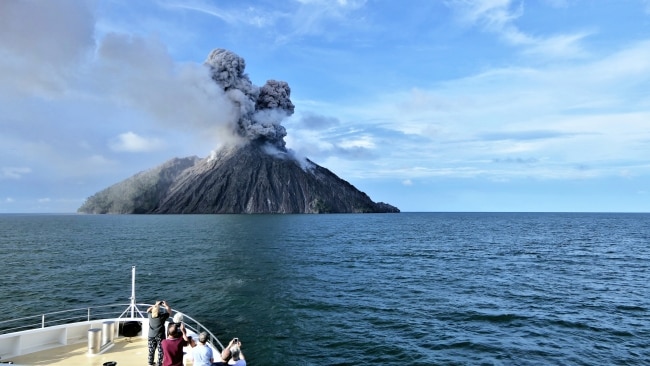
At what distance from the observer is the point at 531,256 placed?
2798 inches

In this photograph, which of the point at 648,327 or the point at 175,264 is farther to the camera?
the point at 175,264

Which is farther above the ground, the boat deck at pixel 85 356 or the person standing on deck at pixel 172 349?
the person standing on deck at pixel 172 349

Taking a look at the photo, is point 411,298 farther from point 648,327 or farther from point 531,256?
point 531,256

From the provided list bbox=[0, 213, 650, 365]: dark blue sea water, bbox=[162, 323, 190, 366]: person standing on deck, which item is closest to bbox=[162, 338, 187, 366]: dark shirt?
bbox=[162, 323, 190, 366]: person standing on deck

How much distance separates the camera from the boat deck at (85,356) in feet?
54.4

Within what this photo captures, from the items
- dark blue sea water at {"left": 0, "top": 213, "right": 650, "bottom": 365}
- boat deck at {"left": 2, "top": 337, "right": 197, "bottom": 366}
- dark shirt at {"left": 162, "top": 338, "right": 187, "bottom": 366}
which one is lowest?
dark blue sea water at {"left": 0, "top": 213, "right": 650, "bottom": 365}

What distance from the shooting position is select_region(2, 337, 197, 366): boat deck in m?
16.6

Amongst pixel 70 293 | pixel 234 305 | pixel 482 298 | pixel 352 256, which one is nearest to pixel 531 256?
pixel 352 256

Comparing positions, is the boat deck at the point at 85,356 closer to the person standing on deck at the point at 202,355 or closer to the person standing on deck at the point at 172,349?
the person standing on deck at the point at 172,349

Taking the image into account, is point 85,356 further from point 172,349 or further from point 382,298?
point 382,298

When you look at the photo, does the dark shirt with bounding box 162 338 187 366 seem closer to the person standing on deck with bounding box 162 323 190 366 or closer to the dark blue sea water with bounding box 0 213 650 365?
the person standing on deck with bounding box 162 323 190 366

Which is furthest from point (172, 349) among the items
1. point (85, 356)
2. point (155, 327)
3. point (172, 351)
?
point (85, 356)

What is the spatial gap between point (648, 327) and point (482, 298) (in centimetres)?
1236

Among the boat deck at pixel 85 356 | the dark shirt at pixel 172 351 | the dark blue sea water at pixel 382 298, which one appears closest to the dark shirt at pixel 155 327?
the boat deck at pixel 85 356
